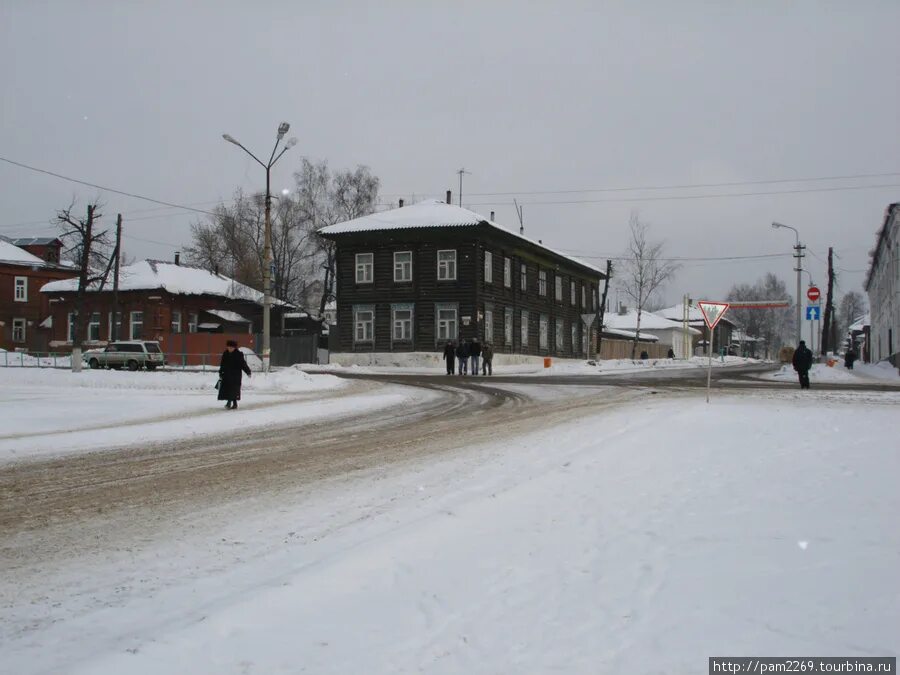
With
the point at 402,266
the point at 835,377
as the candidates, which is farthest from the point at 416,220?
the point at 835,377

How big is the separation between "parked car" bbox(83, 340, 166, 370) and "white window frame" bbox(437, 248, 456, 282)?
16698 millimetres

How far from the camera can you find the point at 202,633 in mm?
3811

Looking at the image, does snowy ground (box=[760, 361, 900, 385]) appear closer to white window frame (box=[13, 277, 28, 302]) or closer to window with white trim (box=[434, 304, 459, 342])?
window with white trim (box=[434, 304, 459, 342])

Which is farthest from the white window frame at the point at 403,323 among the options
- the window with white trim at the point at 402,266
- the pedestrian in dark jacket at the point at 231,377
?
the pedestrian in dark jacket at the point at 231,377

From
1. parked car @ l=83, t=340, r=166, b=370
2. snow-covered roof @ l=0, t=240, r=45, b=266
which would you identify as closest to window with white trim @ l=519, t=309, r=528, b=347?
parked car @ l=83, t=340, r=166, b=370

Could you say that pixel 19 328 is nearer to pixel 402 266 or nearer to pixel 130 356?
pixel 130 356

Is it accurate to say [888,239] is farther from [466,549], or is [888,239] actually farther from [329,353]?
[466,549]

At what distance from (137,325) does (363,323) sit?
57.3ft

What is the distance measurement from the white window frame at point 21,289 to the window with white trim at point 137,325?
2023 cm

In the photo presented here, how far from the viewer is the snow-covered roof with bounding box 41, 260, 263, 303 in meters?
51.3

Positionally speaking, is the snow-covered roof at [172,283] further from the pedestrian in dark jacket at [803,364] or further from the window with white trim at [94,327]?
the pedestrian in dark jacket at [803,364]

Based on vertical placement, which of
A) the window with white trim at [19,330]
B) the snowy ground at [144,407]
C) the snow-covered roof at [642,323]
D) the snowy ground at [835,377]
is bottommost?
the snowy ground at [144,407]

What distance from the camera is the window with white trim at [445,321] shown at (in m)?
44.4

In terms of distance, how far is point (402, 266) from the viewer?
150ft
